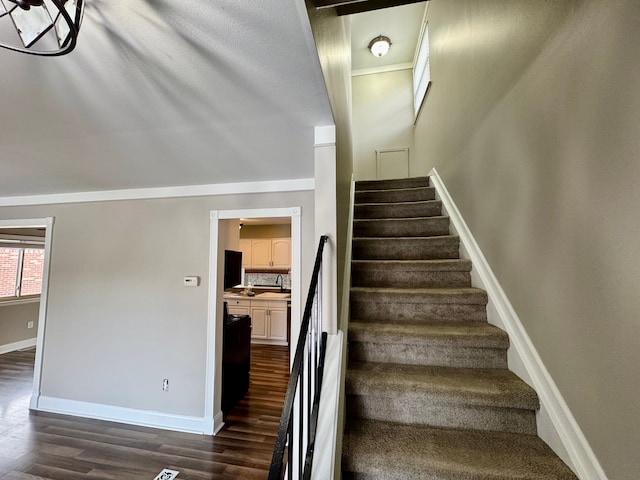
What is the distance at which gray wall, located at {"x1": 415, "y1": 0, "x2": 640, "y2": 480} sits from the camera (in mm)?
903

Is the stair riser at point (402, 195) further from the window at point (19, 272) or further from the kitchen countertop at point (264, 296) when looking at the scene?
the window at point (19, 272)

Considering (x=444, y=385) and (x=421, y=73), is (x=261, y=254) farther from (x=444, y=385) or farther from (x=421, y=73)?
(x=444, y=385)

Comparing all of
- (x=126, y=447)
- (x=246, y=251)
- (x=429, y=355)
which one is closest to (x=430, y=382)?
(x=429, y=355)

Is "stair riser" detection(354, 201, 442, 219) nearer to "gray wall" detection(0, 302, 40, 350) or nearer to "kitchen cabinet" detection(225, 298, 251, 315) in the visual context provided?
"kitchen cabinet" detection(225, 298, 251, 315)

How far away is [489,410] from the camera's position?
139cm

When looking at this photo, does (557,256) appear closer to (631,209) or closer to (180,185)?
(631,209)

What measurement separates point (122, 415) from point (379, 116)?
5.58 metres


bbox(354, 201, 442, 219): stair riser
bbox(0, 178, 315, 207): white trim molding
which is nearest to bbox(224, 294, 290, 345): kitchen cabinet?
bbox(0, 178, 315, 207): white trim molding

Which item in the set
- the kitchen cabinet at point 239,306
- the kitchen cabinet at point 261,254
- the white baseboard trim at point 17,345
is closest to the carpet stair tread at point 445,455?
the kitchen cabinet at point 239,306

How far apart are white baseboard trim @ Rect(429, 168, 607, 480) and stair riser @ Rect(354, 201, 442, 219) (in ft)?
2.27

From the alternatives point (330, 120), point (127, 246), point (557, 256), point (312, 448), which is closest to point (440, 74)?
Answer: point (330, 120)

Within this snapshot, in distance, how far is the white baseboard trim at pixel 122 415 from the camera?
9.12 ft

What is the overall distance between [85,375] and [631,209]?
455cm

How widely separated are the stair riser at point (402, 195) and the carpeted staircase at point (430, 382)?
88 cm
